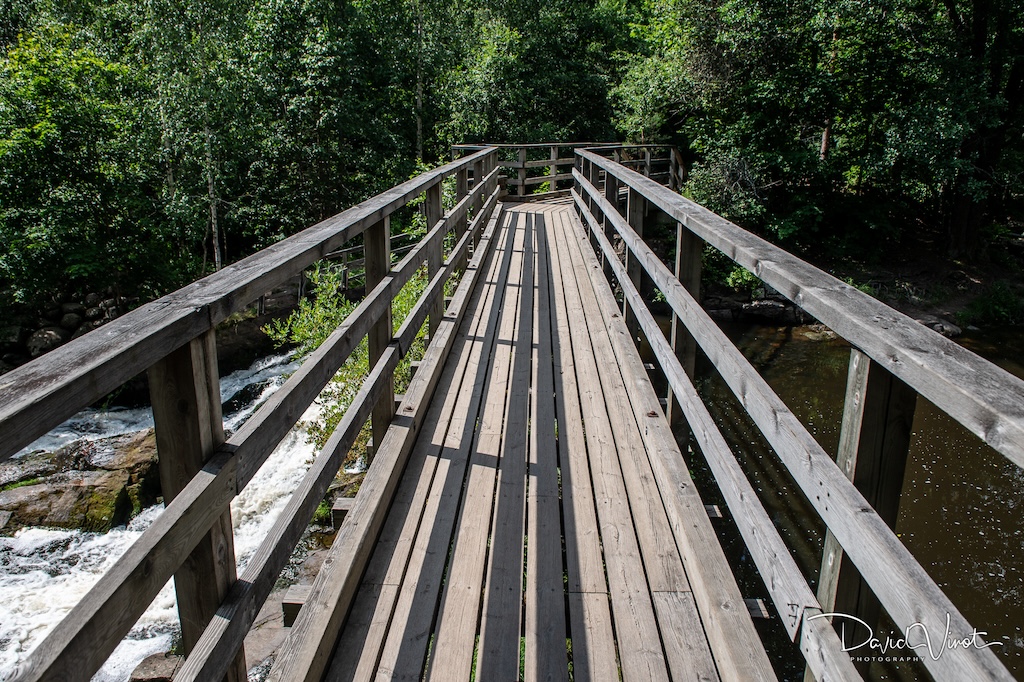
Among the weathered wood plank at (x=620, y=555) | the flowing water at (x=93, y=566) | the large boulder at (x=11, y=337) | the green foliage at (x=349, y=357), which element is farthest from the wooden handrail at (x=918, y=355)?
the large boulder at (x=11, y=337)

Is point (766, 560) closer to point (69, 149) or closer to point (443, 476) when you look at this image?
point (443, 476)

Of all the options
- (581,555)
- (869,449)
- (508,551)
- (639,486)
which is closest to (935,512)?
(639,486)

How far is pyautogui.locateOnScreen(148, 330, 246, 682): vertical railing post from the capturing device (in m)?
1.51

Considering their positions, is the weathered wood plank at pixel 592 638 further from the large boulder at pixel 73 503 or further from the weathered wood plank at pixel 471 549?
the large boulder at pixel 73 503

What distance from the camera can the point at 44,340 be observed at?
15.9 metres

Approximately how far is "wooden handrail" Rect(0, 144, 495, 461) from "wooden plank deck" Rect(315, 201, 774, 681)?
3.56 feet

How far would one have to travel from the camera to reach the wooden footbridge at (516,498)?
1214 mm

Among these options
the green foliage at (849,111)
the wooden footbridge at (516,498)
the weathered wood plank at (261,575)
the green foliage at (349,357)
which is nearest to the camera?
the wooden footbridge at (516,498)

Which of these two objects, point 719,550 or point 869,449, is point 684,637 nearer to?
point 719,550

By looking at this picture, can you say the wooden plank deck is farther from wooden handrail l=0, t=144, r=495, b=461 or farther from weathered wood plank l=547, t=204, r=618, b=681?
wooden handrail l=0, t=144, r=495, b=461

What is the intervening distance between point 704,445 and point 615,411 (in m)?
1.41

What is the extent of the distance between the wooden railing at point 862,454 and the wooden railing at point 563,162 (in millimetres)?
13942

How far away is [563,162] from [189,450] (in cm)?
1605

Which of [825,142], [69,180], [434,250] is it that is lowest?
[69,180]
